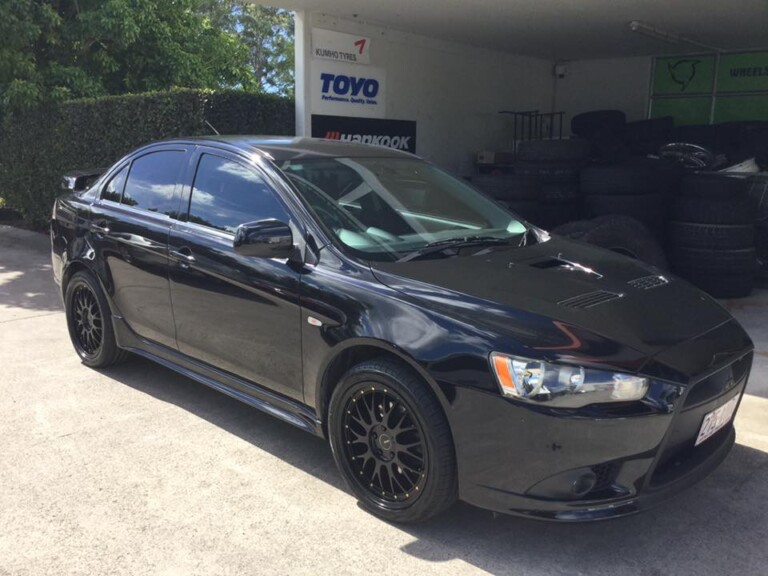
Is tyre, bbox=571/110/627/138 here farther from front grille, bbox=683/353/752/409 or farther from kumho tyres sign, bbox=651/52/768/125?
front grille, bbox=683/353/752/409

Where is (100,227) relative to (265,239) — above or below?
below

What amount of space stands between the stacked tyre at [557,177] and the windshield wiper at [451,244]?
3.85 metres

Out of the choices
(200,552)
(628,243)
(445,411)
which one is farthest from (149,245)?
(628,243)

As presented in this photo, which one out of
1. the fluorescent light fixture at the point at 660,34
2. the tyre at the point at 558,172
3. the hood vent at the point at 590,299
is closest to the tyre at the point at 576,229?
the tyre at the point at 558,172

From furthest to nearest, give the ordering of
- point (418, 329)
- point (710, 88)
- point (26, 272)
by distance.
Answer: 1. point (710, 88)
2. point (26, 272)
3. point (418, 329)

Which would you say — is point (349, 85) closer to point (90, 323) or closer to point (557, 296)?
point (90, 323)

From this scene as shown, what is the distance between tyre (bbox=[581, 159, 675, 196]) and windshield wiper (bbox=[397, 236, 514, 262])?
146 inches

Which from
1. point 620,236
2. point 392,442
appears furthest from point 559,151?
point 392,442

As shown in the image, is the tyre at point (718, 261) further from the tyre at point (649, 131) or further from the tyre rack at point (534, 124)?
the tyre rack at point (534, 124)

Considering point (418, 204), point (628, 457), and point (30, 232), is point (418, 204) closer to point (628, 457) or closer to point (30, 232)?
point (628, 457)

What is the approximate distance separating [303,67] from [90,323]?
5.45 m

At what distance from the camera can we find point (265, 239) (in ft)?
10.7

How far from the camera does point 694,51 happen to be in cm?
1298

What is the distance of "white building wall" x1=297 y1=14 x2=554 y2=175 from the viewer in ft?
34.4
